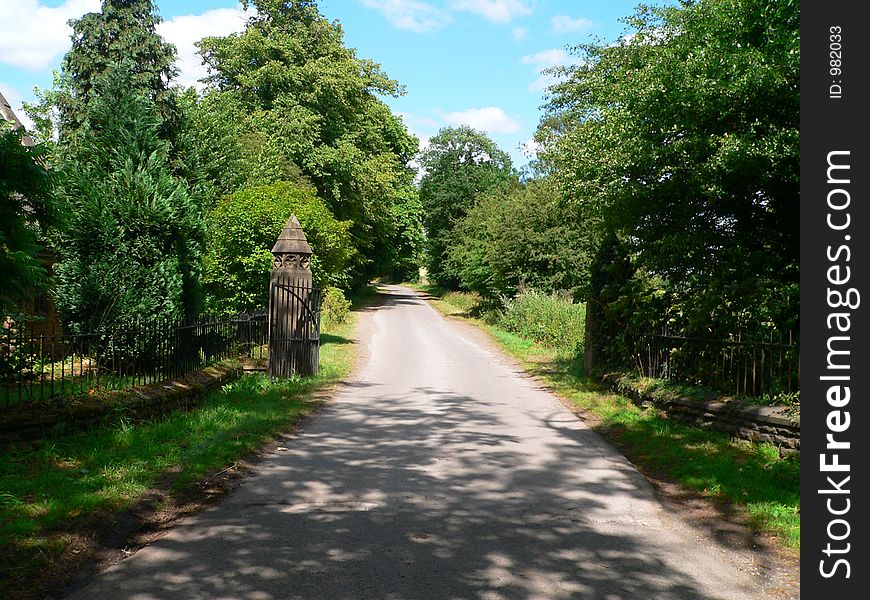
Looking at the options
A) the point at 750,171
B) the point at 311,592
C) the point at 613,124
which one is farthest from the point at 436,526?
the point at 613,124

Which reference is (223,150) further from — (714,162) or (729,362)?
(729,362)

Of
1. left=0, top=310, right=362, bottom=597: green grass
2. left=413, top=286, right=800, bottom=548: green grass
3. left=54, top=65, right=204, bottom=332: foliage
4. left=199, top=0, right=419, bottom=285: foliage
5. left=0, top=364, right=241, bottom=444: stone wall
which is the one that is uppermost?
left=199, top=0, right=419, bottom=285: foliage

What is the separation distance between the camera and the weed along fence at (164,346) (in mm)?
7980

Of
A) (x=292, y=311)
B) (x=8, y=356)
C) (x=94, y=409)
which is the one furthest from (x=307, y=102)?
(x=94, y=409)

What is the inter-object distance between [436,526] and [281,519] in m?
1.28

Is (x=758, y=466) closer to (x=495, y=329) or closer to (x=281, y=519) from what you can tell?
(x=281, y=519)

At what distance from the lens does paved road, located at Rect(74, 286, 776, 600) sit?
14.6 ft

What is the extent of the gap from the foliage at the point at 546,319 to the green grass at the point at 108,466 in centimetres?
1203

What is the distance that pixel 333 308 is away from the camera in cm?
3073

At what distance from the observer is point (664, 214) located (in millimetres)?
10875

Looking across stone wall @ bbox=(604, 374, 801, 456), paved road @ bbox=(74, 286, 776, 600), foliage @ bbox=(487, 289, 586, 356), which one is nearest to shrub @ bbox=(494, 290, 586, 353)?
foliage @ bbox=(487, 289, 586, 356)

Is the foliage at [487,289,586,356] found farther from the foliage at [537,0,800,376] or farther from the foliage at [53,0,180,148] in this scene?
the foliage at [53,0,180,148]

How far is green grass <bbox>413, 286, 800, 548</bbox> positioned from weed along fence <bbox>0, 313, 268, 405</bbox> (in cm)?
636

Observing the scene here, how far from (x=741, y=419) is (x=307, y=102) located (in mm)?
27778
